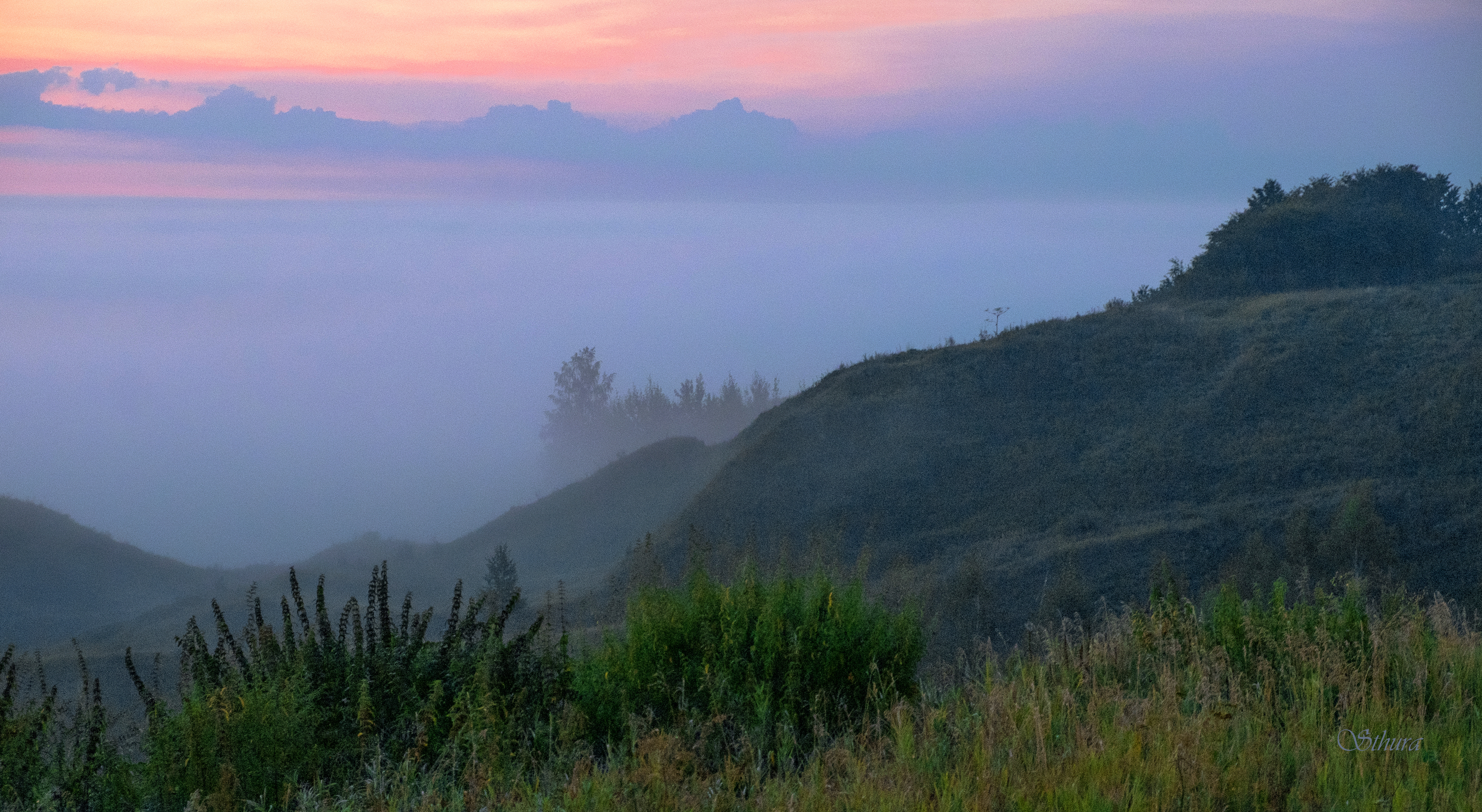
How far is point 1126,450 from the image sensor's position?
2353 centimetres

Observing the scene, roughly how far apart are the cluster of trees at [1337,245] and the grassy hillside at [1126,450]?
2930 mm

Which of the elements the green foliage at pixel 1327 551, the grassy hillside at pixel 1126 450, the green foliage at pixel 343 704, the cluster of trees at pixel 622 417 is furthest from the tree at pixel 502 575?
the cluster of trees at pixel 622 417

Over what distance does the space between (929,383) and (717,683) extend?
25.1 m

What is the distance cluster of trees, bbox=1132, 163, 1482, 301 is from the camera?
33625mm

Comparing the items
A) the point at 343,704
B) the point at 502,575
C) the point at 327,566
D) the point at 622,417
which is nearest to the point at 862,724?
the point at 343,704

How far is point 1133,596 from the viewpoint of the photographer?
15.6 metres

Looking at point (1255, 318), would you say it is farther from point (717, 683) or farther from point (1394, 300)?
point (717, 683)

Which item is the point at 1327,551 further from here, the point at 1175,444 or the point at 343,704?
the point at 343,704

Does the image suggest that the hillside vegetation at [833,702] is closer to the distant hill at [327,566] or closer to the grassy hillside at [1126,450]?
the grassy hillside at [1126,450]

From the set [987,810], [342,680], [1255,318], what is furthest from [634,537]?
[987,810]

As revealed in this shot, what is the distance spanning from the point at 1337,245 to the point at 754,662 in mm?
35855

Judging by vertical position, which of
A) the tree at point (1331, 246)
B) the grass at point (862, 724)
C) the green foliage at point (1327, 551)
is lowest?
the green foliage at point (1327, 551)

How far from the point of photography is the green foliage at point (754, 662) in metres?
5.13

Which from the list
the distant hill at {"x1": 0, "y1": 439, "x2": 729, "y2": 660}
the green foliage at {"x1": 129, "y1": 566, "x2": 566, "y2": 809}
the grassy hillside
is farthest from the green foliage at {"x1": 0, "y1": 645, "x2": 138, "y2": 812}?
the distant hill at {"x1": 0, "y1": 439, "x2": 729, "y2": 660}
